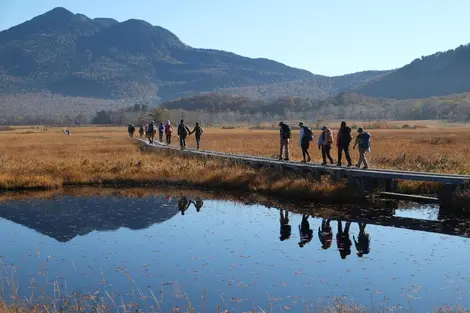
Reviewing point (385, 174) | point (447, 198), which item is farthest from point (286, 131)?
point (447, 198)

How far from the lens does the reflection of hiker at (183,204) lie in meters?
23.0

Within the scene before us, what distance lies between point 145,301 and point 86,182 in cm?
1974

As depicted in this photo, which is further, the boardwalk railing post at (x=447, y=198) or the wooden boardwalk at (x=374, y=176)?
the wooden boardwalk at (x=374, y=176)

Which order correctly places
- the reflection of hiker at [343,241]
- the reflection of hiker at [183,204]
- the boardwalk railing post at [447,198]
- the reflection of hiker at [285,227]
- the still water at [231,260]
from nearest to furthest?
the still water at [231,260]
the reflection of hiker at [343,241]
the reflection of hiker at [285,227]
the boardwalk railing post at [447,198]
the reflection of hiker at [183,204]

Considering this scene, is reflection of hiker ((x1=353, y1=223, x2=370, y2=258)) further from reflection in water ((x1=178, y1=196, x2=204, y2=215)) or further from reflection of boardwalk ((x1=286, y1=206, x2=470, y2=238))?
reflection in water ((x1=178, y1=196, x2=204, y2=215))

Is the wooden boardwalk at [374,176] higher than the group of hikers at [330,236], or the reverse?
the wooden boardwalk at [374,176]

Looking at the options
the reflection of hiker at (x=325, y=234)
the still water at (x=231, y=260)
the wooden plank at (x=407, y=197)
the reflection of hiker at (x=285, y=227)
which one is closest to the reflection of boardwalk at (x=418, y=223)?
the still water at (x=231, y=260)

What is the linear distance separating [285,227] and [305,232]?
3.39 feet

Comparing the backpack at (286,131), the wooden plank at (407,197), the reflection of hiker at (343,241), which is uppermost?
the backpack at (286,131)

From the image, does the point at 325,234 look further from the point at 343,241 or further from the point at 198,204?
the point at 198,204

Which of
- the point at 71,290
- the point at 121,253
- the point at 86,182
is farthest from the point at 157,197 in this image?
the point at 71,290

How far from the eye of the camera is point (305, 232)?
18078 millimetres

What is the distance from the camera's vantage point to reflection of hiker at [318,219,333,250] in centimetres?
1642

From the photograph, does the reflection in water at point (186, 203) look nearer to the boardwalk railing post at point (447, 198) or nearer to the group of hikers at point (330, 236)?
the group of hikers at point (330, 236)
